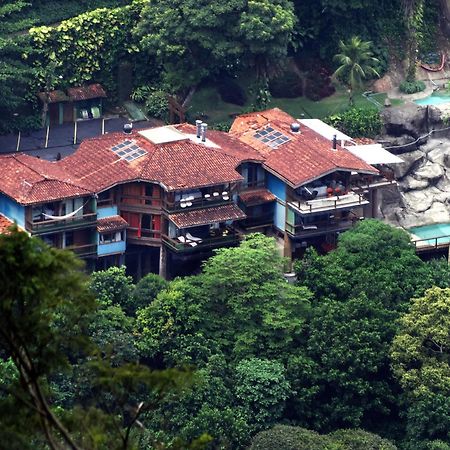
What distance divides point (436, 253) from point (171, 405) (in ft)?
66.8

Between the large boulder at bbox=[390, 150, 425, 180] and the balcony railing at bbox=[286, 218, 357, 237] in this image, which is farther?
the large boulder at bbox=[390, 150, 425, 180]

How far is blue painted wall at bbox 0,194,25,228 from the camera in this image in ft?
259

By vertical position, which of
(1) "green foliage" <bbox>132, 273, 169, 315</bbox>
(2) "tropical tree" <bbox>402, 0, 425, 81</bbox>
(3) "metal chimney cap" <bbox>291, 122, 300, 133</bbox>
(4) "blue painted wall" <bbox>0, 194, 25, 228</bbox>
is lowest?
(1) "green foliage" <bbox>132, 273, 169, 315</bbox>

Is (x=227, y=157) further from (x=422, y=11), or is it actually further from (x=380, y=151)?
(x=422, y=11)

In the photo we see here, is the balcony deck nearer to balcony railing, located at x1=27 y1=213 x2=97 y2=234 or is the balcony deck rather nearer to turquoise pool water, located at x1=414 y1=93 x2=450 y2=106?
balcony railing, located at x1=27 y1=213 x2=97 y2=234

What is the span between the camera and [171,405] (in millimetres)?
74000

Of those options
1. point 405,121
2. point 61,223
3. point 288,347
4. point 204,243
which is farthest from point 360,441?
point 405,121

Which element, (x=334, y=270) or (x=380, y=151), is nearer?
(x=334, y=270)

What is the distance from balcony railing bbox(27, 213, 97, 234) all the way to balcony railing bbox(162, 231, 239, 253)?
3844 millimetres

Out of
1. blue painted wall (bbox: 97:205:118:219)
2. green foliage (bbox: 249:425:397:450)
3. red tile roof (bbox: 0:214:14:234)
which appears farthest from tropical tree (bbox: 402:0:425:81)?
green foliage (bbox: 249:425:397:450)

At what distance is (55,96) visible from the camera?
8894 cm

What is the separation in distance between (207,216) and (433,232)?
1411cm

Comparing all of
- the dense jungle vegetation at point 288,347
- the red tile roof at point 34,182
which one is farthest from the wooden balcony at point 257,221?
the red tile roof at point 34,182

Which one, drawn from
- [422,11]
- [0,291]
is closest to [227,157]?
[422,11]
